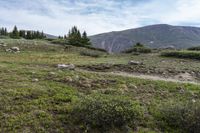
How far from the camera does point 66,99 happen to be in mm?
Result: 8359

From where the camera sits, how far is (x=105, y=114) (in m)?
7.06

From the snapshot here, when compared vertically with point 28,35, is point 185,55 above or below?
below

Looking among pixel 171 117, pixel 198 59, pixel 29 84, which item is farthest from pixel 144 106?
pixel 198 59

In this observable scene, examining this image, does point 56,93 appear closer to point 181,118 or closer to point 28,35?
point 181,118

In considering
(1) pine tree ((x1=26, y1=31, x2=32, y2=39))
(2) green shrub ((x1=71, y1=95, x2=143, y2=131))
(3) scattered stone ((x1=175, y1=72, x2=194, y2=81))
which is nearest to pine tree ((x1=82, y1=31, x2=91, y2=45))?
(1) pine tree ((x1=26, y1=31, x2=32, y2=39))

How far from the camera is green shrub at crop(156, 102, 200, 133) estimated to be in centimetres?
761

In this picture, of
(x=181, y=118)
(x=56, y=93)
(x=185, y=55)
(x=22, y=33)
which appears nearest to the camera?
(x=181, y=118)

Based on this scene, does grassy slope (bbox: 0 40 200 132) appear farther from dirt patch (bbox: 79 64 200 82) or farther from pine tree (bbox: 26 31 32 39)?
pine tree (bbox: 26 31 32 39)

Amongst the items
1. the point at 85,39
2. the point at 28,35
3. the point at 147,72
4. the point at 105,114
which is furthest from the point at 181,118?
the point at 28,35

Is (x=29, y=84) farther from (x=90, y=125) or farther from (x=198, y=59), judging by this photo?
(x=198, y=59)

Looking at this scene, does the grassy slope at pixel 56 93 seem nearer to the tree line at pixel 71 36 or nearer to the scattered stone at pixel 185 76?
the scattered stone at pixel 185 76

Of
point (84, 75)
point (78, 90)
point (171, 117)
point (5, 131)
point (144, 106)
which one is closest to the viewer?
point (5, 131)

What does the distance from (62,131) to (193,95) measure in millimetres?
5459

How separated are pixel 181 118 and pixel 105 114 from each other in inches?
85.1
